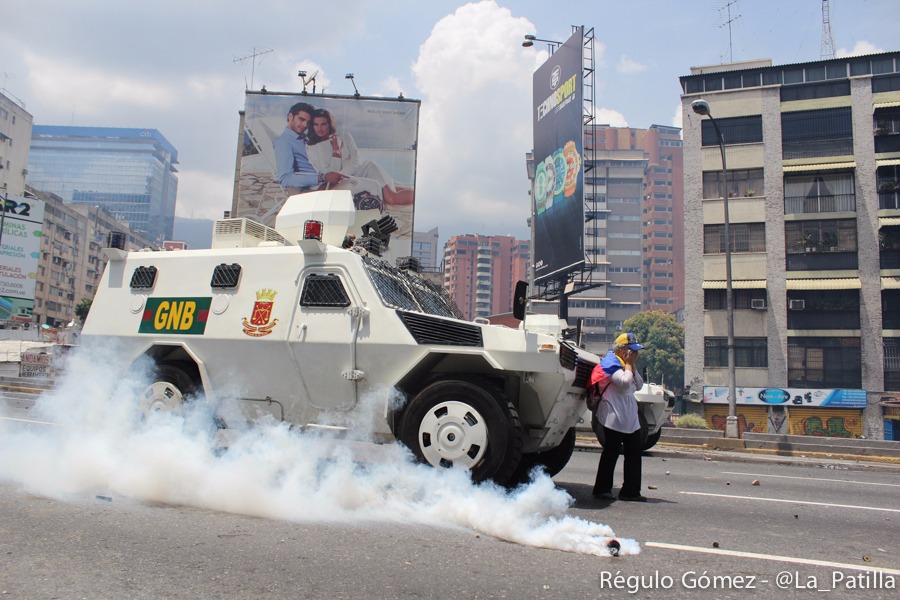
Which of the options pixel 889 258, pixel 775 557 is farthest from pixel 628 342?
pixel 889 258

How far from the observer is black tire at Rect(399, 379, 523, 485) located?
206 inches

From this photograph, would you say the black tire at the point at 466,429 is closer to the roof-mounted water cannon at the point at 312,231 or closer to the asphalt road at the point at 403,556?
the asphalt road at the point at 403,556

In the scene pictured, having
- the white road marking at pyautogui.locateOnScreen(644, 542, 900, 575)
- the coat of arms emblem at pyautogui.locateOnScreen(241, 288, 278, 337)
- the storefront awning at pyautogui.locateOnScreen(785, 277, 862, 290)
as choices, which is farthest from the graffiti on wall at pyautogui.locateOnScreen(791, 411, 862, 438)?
the coat of arms emblem at pyautogui.locateOnScreen(241, 288, 278, 337)

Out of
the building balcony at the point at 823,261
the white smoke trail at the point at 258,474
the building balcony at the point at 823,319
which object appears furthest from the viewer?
the building balcony at the point at 823,261

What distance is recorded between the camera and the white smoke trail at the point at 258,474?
15.5ft

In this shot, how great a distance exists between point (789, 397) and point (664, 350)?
161 feet

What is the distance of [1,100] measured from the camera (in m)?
76.9

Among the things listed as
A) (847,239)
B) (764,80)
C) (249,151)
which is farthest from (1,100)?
(847,239)

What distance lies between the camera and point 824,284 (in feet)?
111

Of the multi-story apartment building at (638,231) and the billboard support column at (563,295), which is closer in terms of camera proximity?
the billboard support column at (563,295)

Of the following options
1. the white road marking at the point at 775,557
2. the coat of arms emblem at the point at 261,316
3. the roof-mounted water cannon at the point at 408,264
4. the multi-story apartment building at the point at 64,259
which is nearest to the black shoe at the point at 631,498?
the white road marking at the point at 775,557

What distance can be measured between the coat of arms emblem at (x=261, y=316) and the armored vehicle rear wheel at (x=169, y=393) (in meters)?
0.79

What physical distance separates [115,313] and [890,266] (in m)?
36.7

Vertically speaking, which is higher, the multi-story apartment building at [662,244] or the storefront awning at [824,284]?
the multi-story apartment building at [662,244]
